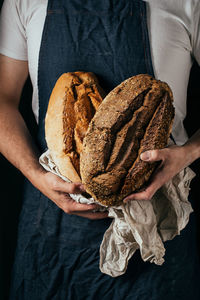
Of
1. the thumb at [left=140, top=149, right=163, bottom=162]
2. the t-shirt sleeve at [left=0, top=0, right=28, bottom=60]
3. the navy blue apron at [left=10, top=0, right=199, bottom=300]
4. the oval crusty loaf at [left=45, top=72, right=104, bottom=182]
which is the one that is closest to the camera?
the thumb at [left=140, top=149, right=163, bottom=162]

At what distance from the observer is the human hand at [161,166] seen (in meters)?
0.80

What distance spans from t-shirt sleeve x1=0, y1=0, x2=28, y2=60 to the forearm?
197 mm

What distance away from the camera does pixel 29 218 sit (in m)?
1.21

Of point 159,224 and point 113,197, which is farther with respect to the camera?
point 159,224

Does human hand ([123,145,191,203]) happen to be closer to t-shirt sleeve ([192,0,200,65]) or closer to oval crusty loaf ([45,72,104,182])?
A: oval crusty loaf ([45,72,104,182])

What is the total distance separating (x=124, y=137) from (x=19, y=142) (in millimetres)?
508

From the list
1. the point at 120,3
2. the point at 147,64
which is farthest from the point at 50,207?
the point at 120,3

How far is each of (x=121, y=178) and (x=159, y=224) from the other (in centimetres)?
26

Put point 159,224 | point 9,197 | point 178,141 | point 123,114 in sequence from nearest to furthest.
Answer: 1. point 123,114
2. point 159,224
3. point 178,141
4. point 9,197

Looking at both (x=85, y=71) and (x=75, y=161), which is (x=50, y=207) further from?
(x=85, y=71)

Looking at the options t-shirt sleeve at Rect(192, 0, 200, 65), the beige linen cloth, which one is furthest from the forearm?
t-shirt sleeve at Rect(192, 0, 200, 65)

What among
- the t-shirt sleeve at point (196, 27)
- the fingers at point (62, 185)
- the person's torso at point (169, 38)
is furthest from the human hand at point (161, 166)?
the t-shirt sleeve at point (196, 27)

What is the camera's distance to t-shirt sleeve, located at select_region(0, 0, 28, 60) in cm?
116

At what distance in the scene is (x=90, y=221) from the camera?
1082 millimetres
